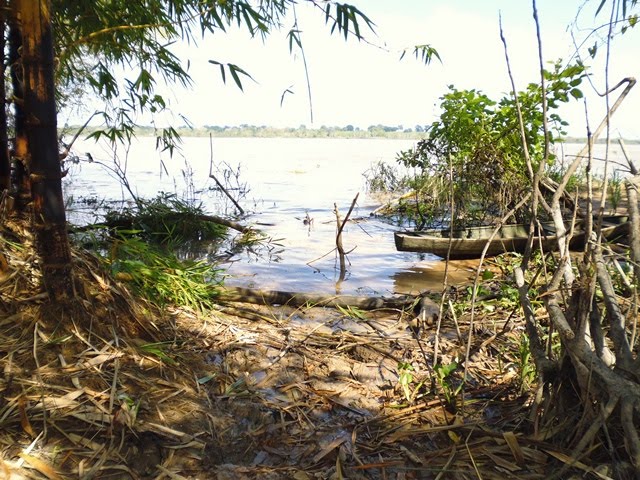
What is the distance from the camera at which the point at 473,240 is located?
7074 mm

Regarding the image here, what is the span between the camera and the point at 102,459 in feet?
7.02

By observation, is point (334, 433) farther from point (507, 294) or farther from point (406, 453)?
point (507, 294)

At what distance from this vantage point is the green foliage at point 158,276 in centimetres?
367

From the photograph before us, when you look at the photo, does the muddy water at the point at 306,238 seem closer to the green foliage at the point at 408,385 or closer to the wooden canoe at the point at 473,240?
the wooden canoe at the point at 473,240

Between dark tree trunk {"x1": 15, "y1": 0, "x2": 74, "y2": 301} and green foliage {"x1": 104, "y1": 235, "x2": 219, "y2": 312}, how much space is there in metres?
0.82

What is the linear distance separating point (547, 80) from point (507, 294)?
370cm

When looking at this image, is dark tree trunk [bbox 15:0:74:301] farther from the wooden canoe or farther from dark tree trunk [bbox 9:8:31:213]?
the wooden canoe

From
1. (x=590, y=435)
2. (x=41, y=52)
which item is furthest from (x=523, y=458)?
(x=41, y=52)

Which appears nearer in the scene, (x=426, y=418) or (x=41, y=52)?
(x=41, y=52)

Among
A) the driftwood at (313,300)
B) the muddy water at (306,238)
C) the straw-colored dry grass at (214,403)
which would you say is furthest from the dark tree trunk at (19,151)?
the muddy water at (306,238)

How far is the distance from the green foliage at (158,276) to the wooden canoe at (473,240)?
3.37 metres

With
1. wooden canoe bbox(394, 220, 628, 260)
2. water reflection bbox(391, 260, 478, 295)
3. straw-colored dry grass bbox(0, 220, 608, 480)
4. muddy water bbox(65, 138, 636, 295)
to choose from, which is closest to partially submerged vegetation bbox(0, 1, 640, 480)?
straw-colored dry grass bbox(0, 220, 608, 480)

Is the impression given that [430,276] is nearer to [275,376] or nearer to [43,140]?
A: [275,376]

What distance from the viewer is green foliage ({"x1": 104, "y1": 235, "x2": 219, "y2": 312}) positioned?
367cm
